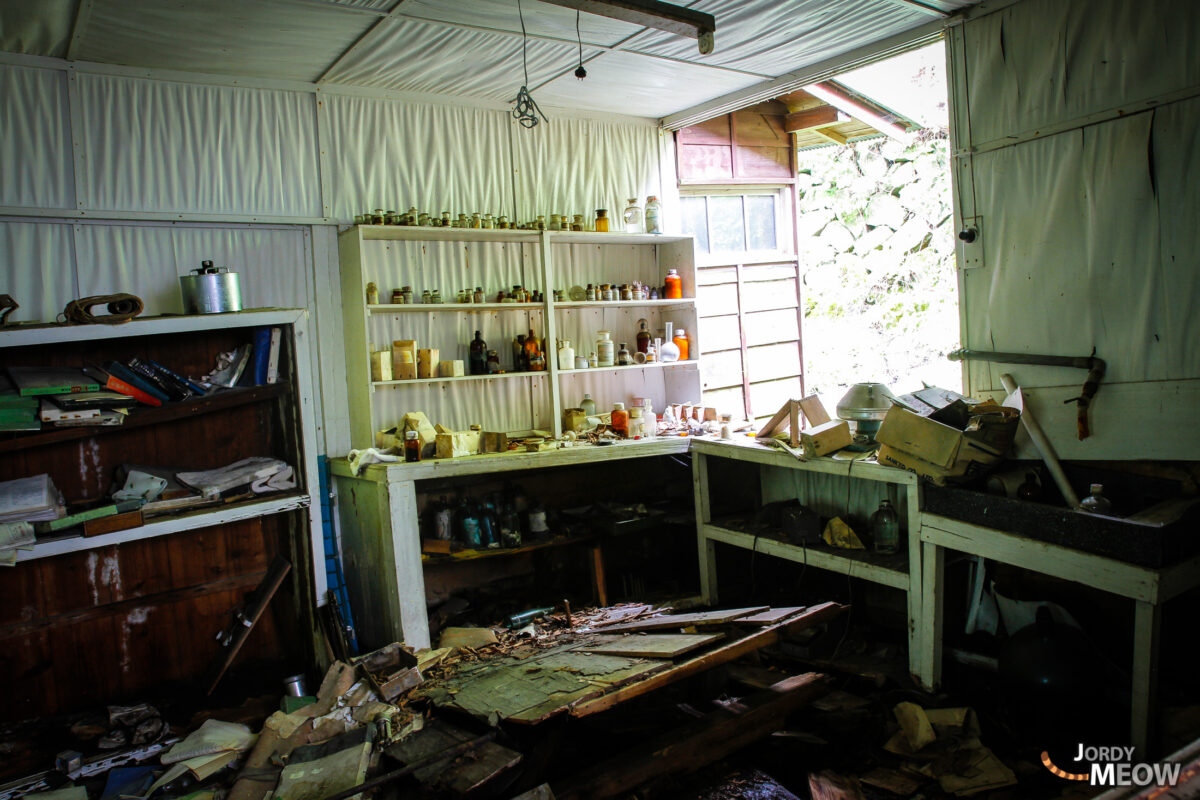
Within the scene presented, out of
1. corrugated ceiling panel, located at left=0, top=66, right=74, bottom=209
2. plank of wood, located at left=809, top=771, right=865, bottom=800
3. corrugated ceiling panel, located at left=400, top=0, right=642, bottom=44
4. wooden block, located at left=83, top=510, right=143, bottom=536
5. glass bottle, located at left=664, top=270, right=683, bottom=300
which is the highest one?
corrugated ceiling panel, located at left=400, top=0, right=642, bottom=44

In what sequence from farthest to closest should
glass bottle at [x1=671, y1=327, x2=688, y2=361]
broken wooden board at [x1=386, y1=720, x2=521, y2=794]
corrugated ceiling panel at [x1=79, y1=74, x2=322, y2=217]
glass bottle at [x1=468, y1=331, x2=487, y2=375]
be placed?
glass bottle at [x1=671, y1=327, x2=688, y2=361] < glass bottle at [x1=468, y1=331, x2=487, y2=375] < corrugated ceiling panel at [x1=79, y1=74, x2=322, y2=217] < broken wooden board at [x1=386, y1=720, x2=521, y2=794]

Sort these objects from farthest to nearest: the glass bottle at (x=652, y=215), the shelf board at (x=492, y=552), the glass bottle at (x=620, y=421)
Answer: the glass bottle at (x=652, y=215) < the glass bottle at (x=620, y=421) < the shelf board at (x=492, y=552)

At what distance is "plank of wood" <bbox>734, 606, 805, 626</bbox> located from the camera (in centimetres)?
362

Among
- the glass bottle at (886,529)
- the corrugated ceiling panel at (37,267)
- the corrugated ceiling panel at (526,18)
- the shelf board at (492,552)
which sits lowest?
the shelf board at (492,552)

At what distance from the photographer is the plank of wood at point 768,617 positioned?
362cm

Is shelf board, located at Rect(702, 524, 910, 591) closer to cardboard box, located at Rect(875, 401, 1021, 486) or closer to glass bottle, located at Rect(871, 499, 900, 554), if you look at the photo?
glass bottle, located at Rect(871, 499, 900, 554)

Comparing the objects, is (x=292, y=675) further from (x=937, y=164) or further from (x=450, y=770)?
(x=937, y=164)

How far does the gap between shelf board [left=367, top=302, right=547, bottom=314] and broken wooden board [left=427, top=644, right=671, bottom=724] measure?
210 cm

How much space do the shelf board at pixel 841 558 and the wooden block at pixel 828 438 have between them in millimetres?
560

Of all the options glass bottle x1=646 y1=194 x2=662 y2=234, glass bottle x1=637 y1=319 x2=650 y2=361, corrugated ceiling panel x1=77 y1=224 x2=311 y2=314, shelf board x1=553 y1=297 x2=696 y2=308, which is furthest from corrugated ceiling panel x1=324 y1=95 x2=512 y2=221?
glass bottle x1=637 y1=319 x2=650 y2=361

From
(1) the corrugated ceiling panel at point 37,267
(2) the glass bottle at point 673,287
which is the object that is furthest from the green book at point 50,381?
(2) the glass bottle at point 673,287

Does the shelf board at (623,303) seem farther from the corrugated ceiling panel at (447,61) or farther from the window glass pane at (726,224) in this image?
the corrugated ceiling panel at (447,61)

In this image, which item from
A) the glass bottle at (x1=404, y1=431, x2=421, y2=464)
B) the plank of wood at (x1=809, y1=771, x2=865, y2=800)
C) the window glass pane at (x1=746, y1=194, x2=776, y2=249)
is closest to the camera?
the plank of wood at (x1=809, y1=771, x2=865, y2=800)

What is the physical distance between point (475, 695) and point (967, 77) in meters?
3.91
